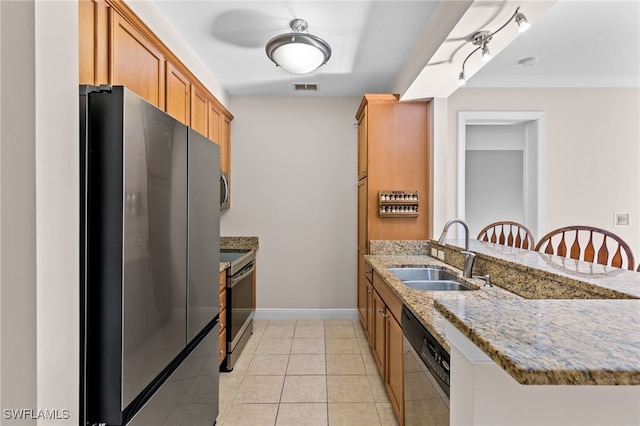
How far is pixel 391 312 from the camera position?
77.9 inches

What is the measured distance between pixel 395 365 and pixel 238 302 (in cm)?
151

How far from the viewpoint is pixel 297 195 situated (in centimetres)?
386

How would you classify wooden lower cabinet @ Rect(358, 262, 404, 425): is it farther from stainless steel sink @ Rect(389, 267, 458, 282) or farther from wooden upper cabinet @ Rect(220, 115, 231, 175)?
wooden upper cabinet @ Rect(220, 115, 231, 175)

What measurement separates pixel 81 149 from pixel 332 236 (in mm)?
3050

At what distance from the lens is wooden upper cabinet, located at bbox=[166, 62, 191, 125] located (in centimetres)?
227

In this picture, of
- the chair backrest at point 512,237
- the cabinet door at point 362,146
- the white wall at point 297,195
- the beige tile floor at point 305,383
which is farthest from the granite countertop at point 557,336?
the white wall at point 297,195

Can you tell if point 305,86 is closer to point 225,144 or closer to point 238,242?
point 225,144

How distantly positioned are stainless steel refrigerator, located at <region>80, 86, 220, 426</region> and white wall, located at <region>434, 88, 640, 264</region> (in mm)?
2795

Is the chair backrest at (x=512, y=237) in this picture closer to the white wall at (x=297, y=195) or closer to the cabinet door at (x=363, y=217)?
the cabinet door at (x=363, y=217)

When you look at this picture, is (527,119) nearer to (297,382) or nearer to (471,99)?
(471,99)

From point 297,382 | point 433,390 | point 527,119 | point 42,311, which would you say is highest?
point 527,119

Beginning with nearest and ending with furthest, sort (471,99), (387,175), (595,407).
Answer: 1. (595,407)
2. (387,175)
3. (471,99)

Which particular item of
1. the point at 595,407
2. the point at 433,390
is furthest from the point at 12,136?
the point at 433,390

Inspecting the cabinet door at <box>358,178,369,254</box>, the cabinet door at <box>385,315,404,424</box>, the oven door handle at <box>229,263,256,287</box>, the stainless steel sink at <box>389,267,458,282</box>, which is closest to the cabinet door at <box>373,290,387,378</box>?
the cabinet door at <box>385,315,404,424</box>
